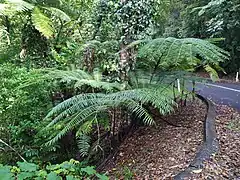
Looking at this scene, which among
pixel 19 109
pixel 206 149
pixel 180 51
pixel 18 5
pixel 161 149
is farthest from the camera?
pixel 18 5

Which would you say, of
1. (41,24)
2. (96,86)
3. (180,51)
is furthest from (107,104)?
(41,24)

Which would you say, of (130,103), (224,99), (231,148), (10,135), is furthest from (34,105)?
(224,99)

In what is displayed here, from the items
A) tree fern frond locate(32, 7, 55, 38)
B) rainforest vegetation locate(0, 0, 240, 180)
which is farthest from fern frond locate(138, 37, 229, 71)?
tree fern frond locate(32, 7, 55, 38)

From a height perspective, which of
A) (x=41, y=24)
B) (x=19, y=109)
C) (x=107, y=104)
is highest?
(x=41, y=24)

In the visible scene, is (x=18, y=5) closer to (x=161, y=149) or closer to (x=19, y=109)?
(x=19, y=109)

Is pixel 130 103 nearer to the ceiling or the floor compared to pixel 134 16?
nearer to the floor

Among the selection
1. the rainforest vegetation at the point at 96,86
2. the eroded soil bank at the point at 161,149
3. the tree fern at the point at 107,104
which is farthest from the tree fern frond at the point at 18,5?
the eroded soil bank at the point at 161,149

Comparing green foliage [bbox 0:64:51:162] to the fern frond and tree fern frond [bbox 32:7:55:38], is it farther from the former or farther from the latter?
the fern frond

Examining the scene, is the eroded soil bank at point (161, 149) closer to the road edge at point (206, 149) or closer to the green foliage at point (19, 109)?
the road edge at point (206, 149)

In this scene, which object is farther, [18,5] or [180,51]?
[18,5]

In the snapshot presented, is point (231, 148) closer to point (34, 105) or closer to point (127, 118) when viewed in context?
point (127, 118)

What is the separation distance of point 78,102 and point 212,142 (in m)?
1.92

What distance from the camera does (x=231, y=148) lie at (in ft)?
15.2

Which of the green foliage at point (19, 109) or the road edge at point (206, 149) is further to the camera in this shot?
the green foliage at point (19, 109)
